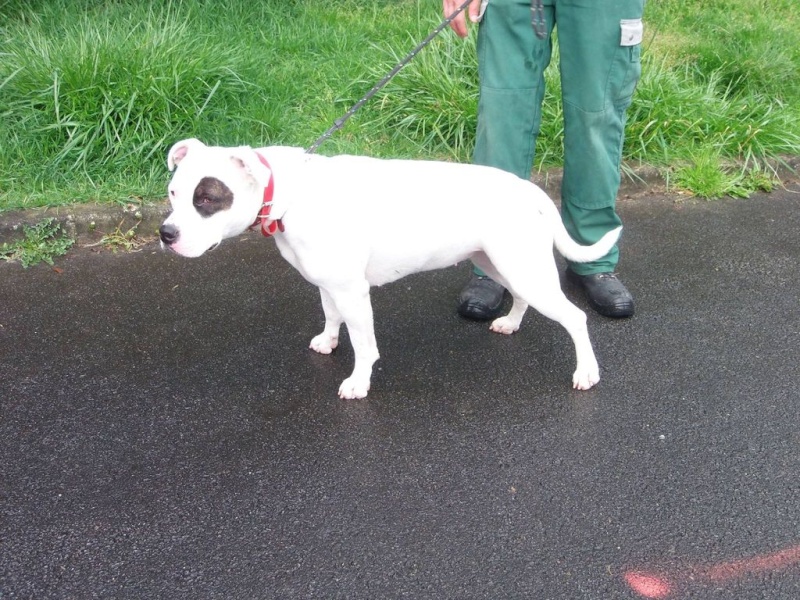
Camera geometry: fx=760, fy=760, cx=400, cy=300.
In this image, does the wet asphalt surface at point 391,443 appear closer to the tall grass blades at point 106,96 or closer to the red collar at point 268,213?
the red collar at point 268,213

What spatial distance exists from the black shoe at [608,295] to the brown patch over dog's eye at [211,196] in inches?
77.5

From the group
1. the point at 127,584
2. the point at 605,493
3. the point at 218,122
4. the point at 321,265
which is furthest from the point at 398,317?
the point at 218,122

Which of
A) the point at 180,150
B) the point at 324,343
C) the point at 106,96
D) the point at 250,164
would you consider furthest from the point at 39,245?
the point at 250,164

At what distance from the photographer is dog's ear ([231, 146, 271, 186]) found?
93.8 inches

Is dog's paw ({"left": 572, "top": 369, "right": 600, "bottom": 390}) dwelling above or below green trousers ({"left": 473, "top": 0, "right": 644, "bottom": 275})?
below

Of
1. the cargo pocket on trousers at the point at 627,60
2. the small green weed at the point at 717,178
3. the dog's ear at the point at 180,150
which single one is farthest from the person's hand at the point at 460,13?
the small green weed at the point at 717,178

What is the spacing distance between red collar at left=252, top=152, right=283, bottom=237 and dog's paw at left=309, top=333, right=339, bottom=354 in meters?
0.80

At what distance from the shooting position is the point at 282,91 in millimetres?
5328

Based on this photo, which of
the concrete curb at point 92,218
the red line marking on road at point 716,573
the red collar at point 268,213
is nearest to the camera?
the red line marking on road at point 716,573

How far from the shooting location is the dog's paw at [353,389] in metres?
3.04

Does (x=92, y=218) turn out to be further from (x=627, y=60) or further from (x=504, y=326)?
(x=627, y=60)

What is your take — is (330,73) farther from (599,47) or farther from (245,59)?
(599,47)

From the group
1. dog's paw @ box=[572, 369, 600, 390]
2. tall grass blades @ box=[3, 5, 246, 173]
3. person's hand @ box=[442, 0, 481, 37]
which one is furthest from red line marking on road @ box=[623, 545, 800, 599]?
tall grass blades @ box=[3, 5, 246, 173]

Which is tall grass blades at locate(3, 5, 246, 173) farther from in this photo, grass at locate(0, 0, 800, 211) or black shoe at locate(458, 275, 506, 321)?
black shoe at locate(458, 275, 506, 321)
